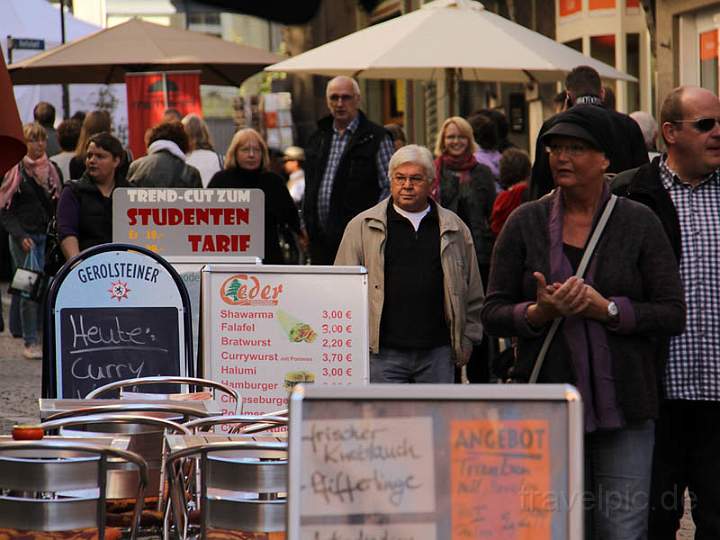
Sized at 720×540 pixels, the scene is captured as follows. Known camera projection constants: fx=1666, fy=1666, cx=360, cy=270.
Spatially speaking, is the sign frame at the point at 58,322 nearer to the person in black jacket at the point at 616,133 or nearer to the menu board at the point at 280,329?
the menu board at the point at 280,329

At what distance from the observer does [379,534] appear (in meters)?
4.01

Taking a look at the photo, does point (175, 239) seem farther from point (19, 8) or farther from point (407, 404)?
point (19, 8)

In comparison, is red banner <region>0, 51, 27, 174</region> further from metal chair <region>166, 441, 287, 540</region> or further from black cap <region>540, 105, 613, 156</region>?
black cap <region>540, 105, 613, 156</region>

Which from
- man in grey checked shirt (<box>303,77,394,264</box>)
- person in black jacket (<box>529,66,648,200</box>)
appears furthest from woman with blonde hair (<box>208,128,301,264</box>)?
person in black jacket (<box>529,66,648,200</box>)

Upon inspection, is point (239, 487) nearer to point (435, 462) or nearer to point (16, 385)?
point (435, 462)

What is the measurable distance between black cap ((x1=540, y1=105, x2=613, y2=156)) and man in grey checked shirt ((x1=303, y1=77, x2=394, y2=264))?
577 cm

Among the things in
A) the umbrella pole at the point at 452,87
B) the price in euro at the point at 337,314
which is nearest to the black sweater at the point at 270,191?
the umbrella pole at the point at 452,87

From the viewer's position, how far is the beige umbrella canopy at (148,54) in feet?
56.5

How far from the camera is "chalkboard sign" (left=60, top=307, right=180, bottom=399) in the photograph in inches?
300

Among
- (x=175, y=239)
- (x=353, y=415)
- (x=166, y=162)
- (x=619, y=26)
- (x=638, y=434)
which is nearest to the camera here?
(x=353, y=415)

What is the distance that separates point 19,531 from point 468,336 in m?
3.90

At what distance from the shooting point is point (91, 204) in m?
10.4

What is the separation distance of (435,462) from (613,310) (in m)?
1.51

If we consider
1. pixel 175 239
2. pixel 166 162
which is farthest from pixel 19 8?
pixel 175 239
